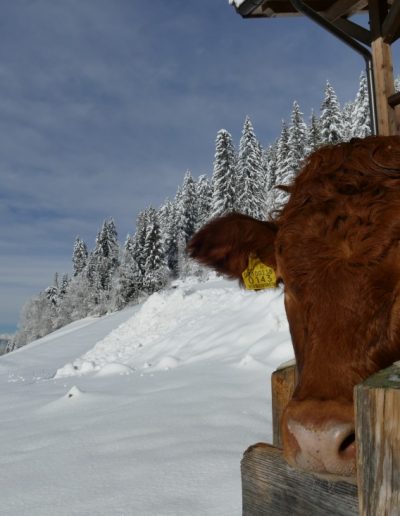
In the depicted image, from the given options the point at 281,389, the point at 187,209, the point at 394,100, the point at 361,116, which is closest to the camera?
the point at 281,389

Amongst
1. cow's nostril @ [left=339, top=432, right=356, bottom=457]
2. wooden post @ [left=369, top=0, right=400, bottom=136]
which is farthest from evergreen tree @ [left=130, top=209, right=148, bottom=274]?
cow's nostril @ [left=339, top=432, right=356, bottom=457]

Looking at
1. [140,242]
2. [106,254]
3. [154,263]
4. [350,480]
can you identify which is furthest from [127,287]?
[350,480]

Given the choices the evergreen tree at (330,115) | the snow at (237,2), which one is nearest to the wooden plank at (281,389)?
the snow at (237,2)

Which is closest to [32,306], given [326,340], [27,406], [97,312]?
[97,312]

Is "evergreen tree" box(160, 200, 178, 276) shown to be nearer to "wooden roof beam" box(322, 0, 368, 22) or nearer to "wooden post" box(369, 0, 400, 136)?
"wooden roof beam" box(322, 0, 368, 22)

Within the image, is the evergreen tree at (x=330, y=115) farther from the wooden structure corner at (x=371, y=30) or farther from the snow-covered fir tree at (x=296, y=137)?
the wooden structure corner at (x=371, y=30)

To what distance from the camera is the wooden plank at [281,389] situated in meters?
2.02

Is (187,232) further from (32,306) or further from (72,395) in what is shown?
(72,395)

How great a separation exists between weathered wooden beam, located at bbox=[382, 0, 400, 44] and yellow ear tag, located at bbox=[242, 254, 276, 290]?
3418mm

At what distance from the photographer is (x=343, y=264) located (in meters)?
1.76

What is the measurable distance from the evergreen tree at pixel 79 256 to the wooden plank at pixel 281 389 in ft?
277

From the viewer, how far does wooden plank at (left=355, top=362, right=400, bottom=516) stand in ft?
3.55

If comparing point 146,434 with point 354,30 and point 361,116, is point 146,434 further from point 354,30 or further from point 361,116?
point 361,116

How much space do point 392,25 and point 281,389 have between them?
4.62 metres
